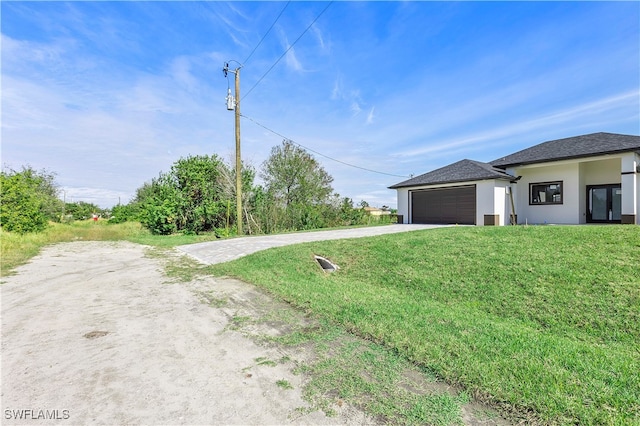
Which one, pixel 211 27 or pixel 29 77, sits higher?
pixel 211 27

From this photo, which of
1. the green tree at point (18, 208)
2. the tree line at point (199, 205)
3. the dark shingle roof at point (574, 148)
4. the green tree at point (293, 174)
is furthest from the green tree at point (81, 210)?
the dark shingle roof at point (574, 148)

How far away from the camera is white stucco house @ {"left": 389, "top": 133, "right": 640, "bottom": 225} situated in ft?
35.5

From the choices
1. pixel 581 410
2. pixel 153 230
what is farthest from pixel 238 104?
pixel 581 410

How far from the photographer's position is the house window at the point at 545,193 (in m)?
12.8

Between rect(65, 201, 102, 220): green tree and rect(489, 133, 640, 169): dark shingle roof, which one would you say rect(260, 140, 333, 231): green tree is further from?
rect(65, 201, 102, 220): green tree

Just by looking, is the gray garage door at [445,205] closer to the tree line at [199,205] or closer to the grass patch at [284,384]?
the tree line at [199,205]

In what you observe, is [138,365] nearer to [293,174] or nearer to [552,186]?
[552,186]

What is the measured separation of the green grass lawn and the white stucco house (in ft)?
22.8

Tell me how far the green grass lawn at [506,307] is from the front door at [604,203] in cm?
858

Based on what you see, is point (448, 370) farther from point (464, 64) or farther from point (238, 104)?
point (238, 104)

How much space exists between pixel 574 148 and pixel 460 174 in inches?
183

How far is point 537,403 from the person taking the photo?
1.85 metres

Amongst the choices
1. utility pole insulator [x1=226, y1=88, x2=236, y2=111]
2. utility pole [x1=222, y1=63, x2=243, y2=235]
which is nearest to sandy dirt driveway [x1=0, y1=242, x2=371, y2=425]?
utility pole [x1=222, y1=63, x2=243, y2=235]

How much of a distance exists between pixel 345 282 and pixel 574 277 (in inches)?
140
